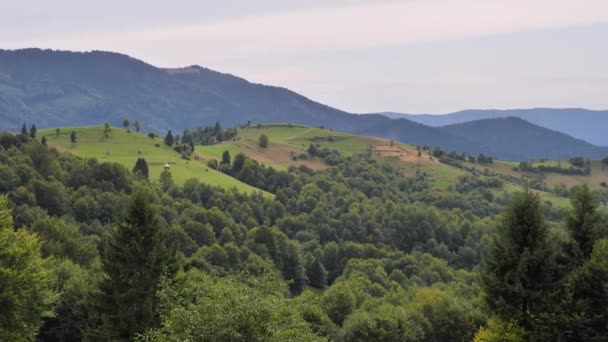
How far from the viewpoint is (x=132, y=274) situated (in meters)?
33.4

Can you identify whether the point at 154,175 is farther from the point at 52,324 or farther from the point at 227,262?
the point at 52,324

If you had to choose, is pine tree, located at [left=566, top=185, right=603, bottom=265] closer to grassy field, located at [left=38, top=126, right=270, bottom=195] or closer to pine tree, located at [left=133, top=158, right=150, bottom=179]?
grassy field, located at [left=38, top=126, right=270, bottom=195]

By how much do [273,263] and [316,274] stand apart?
17.4 m

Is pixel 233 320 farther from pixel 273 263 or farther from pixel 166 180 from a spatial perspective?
pixel 166 180

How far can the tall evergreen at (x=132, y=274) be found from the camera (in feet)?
108

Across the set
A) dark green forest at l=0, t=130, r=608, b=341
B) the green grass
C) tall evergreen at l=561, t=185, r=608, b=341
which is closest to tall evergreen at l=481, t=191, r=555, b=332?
dark green forest at l=0, t=130, r=608, b=341

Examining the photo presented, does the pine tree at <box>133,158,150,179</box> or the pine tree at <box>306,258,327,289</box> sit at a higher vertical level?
the pine tree at <box>133,158,150,179</box>

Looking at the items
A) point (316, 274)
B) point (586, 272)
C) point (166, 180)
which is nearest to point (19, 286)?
point (586, 272)

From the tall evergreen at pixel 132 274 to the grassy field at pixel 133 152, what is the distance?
325 feet

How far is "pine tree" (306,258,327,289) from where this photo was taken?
10290cm

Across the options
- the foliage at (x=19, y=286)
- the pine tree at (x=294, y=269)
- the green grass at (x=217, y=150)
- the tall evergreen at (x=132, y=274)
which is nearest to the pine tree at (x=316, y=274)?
the pine tree at (x=294, y=269)

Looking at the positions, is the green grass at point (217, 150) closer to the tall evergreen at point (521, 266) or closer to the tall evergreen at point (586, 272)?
the tall evergreen at point (521, 266)

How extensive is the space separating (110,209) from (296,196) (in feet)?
178

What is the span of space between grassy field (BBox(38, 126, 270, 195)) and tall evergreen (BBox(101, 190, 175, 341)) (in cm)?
9893
